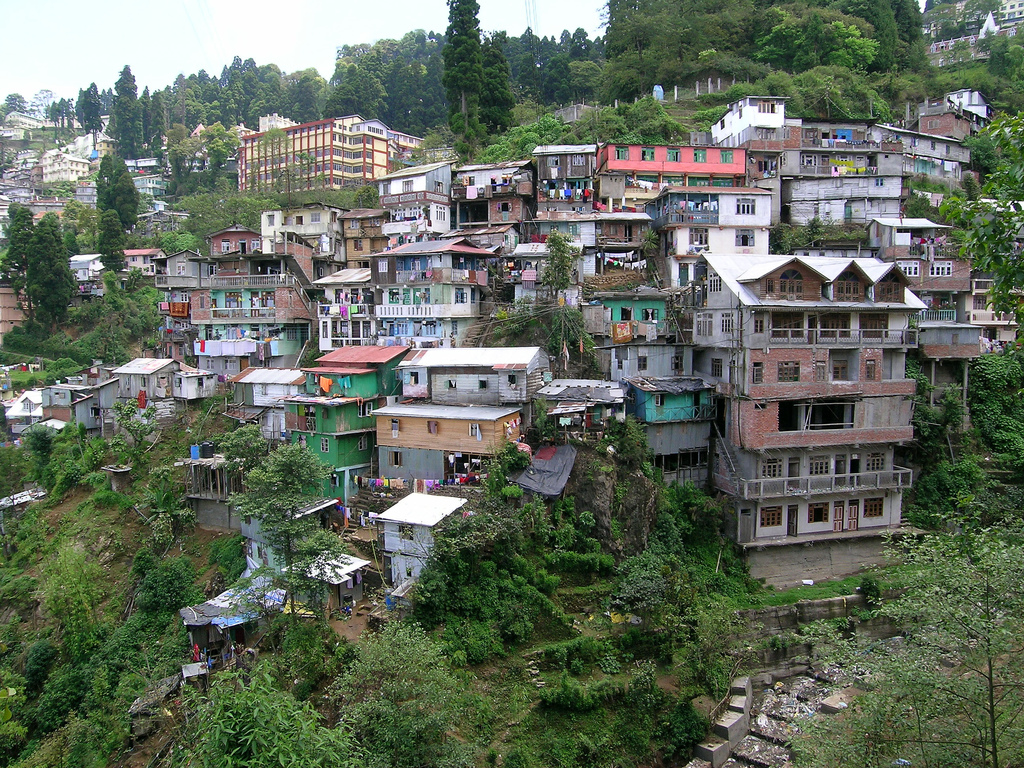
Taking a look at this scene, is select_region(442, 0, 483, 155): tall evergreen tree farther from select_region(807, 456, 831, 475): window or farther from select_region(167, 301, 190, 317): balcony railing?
select_region(807, 456, 831, 475): window

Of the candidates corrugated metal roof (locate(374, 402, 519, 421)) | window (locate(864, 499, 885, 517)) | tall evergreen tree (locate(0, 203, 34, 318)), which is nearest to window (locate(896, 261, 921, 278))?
window (locate(864, 499, 885, 517))

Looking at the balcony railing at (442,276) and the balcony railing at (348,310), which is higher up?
the balcony railing at (442,276)

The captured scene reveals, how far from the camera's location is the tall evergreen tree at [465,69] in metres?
45.5

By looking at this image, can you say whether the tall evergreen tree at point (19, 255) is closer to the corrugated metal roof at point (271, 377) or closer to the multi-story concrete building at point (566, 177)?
the corrugated metal roof at point (271, 377)

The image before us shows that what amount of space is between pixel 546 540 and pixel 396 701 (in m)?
7.56

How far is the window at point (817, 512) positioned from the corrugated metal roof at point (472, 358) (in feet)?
38.8

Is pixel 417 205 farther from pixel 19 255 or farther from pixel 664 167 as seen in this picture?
pixel 19 255

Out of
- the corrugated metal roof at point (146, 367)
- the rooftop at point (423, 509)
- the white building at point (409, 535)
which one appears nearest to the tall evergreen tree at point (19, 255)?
the corrugated metal roof at point (146, 367)

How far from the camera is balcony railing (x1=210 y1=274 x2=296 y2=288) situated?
36.4 meters

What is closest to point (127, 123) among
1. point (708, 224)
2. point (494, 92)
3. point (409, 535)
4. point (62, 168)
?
point (62, 168)

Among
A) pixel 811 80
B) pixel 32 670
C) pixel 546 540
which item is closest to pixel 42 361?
pixel 32 670

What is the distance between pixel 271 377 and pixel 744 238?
23.4 meters

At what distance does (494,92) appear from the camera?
4872cm

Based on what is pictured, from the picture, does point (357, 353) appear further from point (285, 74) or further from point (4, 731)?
point (285, 74)
